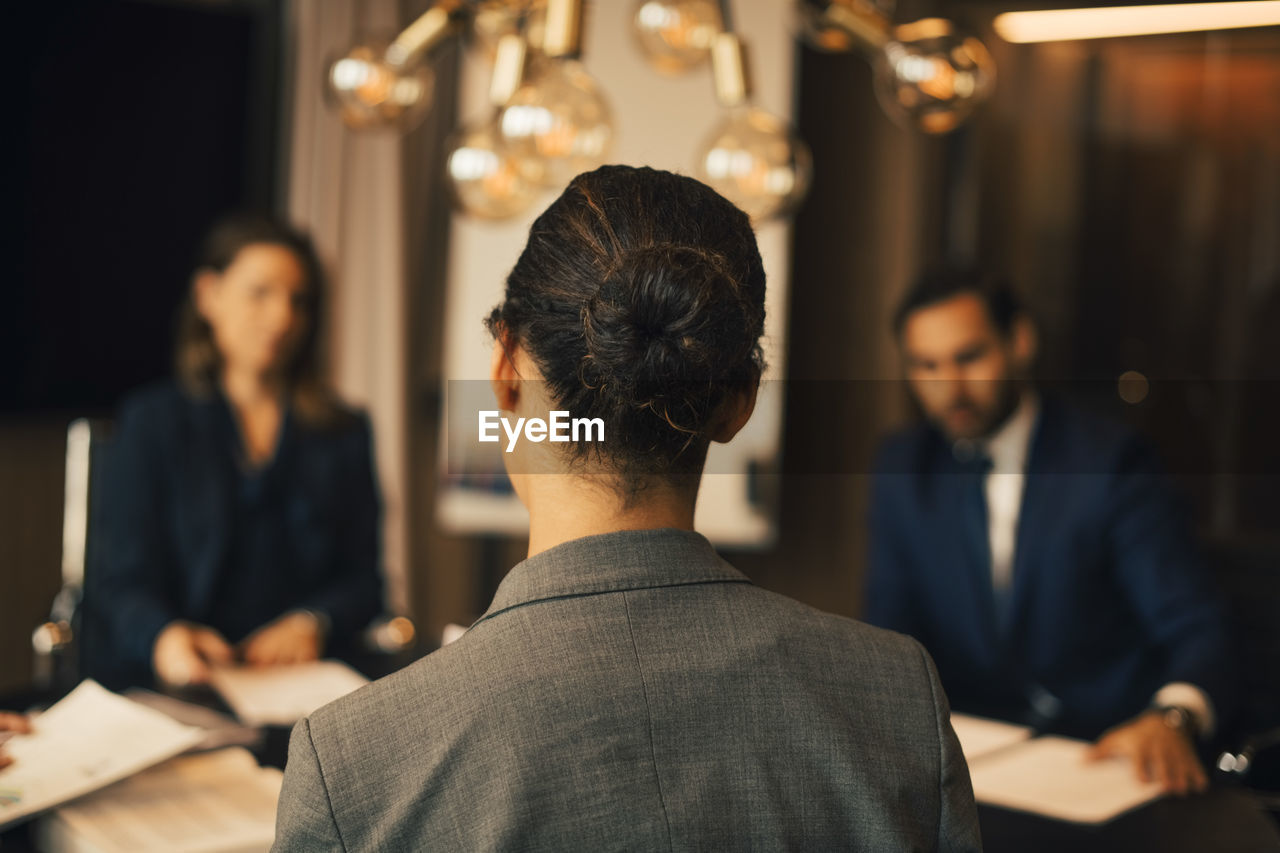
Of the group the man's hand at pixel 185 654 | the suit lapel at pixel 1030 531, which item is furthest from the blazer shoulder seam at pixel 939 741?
the suit lapel at pixel 1030 531

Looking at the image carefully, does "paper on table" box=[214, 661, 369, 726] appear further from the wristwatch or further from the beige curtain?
the beige curtain

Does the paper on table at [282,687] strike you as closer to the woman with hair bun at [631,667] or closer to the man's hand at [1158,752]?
the woman with hair bun at [631,667]

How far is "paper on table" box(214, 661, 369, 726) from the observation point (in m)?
1.87

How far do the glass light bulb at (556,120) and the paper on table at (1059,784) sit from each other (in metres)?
0.97

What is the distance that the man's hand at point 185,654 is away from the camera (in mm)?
2043

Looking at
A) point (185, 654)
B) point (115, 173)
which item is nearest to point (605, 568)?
point (185, 654)

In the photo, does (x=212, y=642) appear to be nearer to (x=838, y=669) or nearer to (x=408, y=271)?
(x=838, y=669)

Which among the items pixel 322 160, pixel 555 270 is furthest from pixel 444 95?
pixel 555 270

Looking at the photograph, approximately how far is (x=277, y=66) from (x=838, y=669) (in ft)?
11.1

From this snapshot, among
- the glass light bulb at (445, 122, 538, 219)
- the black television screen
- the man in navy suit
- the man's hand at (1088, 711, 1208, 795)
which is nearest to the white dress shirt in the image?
the man in navy suit

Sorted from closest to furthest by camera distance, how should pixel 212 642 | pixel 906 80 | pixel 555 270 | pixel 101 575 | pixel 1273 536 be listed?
pixel 555 270
pixel 906 80
pixel 212 642
pixel 101 575
pixel 1273 536

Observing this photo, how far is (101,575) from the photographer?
8.05 feet

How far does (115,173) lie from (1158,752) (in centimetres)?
294

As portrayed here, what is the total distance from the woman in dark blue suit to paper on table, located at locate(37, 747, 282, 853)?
766 mm
